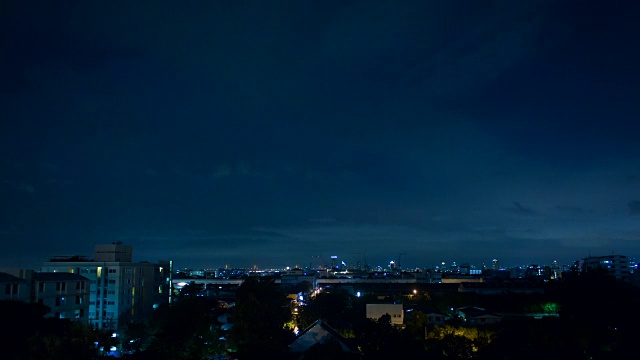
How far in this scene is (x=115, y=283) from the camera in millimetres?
31766

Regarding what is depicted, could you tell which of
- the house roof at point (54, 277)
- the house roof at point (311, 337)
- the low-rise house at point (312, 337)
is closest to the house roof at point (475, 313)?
the low-rise house at point (312, 337)

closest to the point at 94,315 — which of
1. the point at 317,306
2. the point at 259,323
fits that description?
the point at 317,306

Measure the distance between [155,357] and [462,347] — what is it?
11.6 metres

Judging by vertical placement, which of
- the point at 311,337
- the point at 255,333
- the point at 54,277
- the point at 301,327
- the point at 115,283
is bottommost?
the point at 301,327

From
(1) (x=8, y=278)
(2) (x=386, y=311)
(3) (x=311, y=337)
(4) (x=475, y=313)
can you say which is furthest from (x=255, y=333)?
(4) (x=475, y=313)

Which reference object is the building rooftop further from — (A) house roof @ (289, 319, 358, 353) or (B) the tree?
(A) house roof @ (289, 319, 358, 353)

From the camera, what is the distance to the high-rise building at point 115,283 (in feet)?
102

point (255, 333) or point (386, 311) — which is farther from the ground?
point (255, 333)

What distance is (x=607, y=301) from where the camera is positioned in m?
29.1

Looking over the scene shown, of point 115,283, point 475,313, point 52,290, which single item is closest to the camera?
point 52,290

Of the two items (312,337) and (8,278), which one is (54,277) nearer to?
(8,278)

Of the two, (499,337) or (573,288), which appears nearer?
(499,337)

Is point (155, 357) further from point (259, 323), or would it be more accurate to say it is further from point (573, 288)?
point (573, 288)

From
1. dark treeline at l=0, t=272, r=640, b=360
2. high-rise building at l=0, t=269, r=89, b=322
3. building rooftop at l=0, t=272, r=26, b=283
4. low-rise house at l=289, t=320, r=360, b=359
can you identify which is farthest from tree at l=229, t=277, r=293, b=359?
building rooftop at l=0, t=272, r=26, b=283
